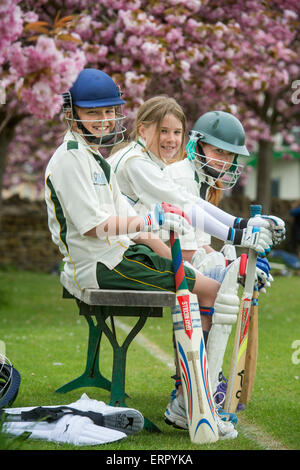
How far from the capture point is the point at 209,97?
12.2m

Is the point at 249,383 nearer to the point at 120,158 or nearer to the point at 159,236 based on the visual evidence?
the point at 159,236

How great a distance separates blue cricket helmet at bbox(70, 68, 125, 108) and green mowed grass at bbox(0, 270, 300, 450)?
188cm

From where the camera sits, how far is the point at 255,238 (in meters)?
4.27

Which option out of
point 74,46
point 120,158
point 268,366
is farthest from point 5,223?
point 120,158

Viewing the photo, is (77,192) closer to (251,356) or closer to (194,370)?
(194,370)

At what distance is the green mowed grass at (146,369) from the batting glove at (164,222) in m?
1.13

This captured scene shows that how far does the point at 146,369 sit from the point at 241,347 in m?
2.08

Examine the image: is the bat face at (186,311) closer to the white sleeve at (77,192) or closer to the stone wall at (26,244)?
the white sleeve at (77,192)

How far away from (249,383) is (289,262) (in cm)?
1548

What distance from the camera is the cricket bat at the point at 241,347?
4.33 metres

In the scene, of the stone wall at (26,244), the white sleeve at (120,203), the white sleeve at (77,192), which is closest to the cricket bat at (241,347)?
the white sleeve at (120,203)

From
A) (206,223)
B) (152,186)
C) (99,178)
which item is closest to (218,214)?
(206,223)

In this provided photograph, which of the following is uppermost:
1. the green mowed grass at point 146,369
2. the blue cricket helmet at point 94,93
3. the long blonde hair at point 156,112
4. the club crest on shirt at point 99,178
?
the blue cricket helmet at point 94,93
